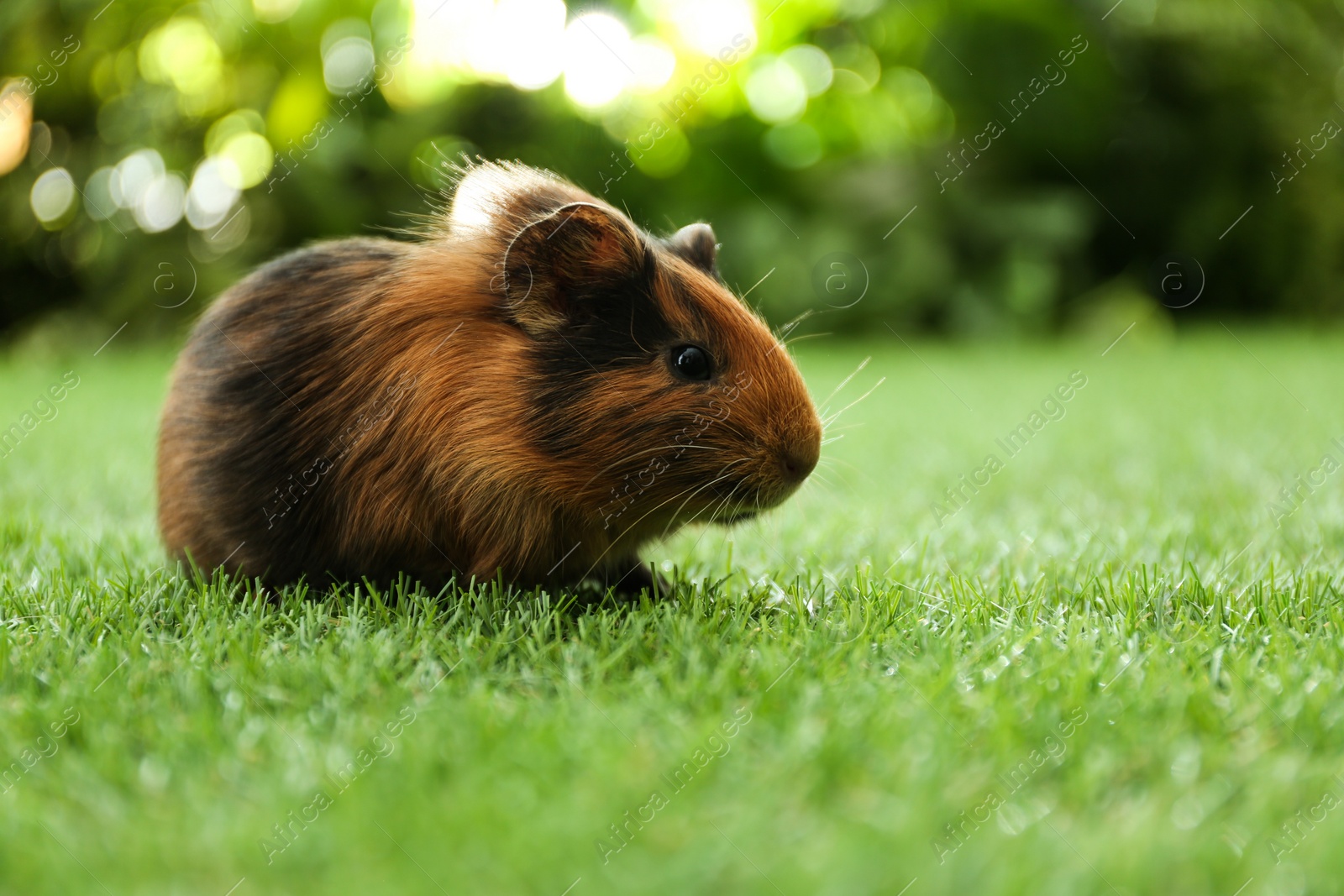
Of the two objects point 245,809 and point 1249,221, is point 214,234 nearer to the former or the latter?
point 245,809

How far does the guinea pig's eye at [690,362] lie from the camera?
2689mm

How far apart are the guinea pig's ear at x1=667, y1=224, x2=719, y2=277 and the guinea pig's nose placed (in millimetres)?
735

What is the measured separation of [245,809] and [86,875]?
235 mm

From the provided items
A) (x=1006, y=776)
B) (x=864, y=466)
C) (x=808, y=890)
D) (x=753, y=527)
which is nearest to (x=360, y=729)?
(x=808, y=890)

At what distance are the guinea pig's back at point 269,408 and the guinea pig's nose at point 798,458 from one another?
1164mm

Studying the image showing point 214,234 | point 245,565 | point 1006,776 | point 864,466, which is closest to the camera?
point 1006,776

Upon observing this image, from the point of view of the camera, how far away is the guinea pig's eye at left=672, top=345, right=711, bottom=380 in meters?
2.69

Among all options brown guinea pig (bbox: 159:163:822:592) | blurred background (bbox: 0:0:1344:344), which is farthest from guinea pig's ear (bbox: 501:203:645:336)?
blurred background (bbox: 0:0:1344:344)

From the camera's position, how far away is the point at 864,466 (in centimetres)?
587

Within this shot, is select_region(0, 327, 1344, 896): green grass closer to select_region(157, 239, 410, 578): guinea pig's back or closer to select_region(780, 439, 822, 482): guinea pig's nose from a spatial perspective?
select_region(157, 239, 410, 578): guinea pig's back

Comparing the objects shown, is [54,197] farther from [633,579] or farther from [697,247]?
[633,579]

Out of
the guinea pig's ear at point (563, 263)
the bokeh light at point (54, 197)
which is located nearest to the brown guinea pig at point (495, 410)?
the guinea pig's ear at point (563, 263)

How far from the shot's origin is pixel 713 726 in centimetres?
185

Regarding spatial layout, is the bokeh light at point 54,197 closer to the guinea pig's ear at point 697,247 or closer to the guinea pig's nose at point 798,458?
the guinea pig's ear at point 697,247
